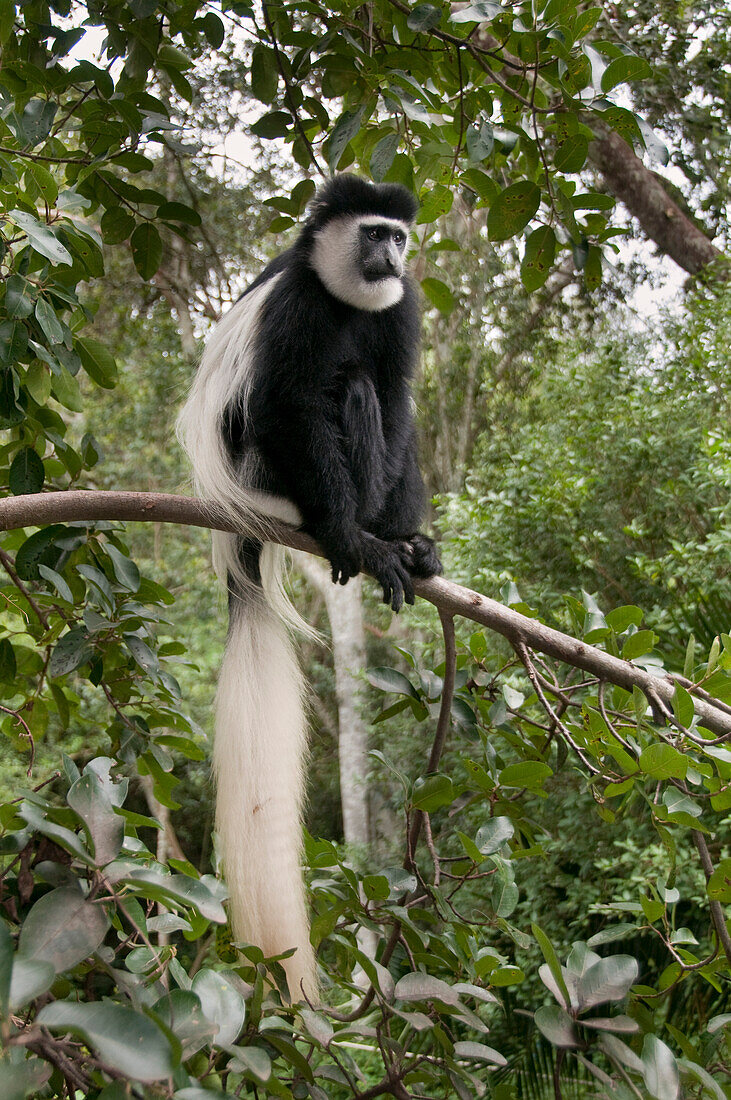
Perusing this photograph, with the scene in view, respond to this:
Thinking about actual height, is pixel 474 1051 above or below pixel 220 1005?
below

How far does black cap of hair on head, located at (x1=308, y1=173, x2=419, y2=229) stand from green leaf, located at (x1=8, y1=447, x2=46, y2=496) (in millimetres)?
1011

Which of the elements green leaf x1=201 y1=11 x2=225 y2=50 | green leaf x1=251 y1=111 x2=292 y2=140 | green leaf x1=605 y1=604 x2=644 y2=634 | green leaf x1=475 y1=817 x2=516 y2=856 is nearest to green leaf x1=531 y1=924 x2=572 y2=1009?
green leaf x1=475 y1=817 x2=516 y2=856

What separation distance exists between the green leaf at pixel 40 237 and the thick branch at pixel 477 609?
12.7 inches

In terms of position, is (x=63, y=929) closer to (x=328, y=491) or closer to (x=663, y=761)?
(x=663, y=761)

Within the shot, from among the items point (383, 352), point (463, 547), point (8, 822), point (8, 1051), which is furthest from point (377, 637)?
point (8, 1051)

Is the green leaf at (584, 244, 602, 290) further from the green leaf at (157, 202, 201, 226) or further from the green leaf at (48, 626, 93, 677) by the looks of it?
the green leaf at (48, 626, 93, 677)

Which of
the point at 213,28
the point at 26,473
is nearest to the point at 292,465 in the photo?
the point at 26,473

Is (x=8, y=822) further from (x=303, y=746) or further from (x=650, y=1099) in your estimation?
(x=303, y=746)

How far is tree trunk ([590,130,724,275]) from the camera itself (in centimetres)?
491

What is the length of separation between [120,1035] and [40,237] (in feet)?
2.96

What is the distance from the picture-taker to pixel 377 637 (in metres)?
6.05

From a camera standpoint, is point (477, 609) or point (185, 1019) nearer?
point (185, 1019)

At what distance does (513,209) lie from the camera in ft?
4.13

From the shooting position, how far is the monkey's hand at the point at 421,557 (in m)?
1.73
